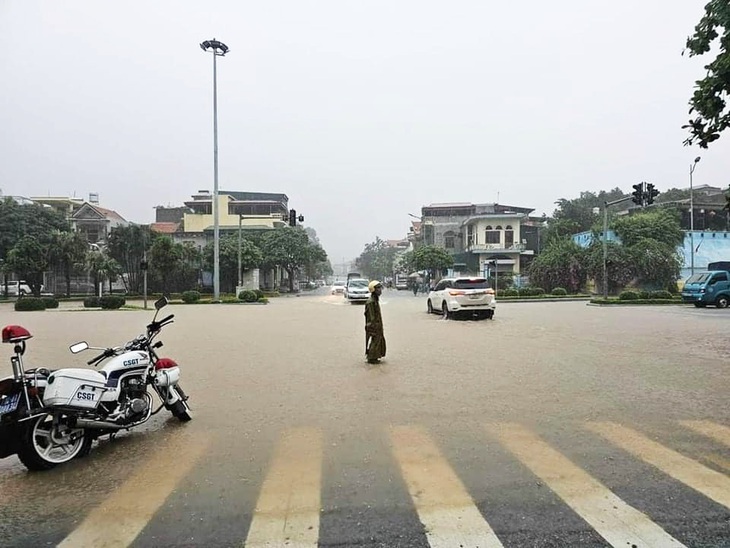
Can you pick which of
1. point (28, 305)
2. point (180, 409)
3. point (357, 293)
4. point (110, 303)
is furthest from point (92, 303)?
point (180, 409)

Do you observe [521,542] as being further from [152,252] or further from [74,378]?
[152,252]

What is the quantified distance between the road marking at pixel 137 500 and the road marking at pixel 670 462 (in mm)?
3947

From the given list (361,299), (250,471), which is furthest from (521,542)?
(361,299)

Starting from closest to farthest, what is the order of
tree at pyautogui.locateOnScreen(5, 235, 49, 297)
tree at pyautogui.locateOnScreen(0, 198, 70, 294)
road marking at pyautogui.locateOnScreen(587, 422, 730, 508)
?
road marking at pyautogui.locateOnScreen(587, 422, 730, 508) < tree at pyautogui.locateOnScreen(5, 235, 49, 297) < tree at pyautogui.locateOnScreen(0, 198, 70, 294)

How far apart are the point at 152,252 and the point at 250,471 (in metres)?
38.3

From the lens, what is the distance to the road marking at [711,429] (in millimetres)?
5258

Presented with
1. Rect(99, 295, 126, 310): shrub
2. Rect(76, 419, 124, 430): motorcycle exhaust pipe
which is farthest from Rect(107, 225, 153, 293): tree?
Rect(76, 419, 124, 430): motorcycle exhaust pipe

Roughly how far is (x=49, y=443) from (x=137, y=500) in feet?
4.27

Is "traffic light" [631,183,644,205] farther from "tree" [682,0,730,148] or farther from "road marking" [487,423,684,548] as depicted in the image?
"road marking" [487,423,684,548]

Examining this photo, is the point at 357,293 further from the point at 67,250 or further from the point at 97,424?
the point at 97,424

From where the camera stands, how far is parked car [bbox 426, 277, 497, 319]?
1923 centimetres

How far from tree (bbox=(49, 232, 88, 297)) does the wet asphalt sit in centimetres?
3416

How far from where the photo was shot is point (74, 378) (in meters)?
4.76

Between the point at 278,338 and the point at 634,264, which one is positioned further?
the point at 634,264
